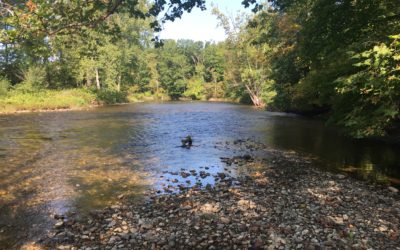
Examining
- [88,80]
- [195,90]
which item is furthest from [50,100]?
[195,90]

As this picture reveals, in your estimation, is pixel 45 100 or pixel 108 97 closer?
pixel 45 100

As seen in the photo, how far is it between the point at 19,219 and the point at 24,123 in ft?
75.9

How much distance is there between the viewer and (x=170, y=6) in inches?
373

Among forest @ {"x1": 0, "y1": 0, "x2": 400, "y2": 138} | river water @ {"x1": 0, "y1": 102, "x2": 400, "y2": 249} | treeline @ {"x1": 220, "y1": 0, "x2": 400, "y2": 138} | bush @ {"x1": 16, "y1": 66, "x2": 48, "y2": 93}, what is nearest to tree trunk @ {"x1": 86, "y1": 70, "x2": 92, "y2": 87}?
forest @ {"x1": 0, "y1": 0, "x2": 400, "y2": 138}

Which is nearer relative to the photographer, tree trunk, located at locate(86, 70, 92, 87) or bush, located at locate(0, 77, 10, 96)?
bush, located at locate(0, 77, 10, 96)

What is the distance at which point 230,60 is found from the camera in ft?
215

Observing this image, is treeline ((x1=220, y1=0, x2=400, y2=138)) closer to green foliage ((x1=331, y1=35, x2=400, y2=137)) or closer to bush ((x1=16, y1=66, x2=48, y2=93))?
green foliage ((x1=331, y1=35, x2=400, y2=137))

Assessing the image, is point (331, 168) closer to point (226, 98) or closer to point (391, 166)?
point (391, 166)

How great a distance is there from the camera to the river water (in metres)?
10.1

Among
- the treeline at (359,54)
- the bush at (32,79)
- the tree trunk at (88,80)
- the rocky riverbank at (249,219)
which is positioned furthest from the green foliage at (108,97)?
the rocky riverbank at (249,219)

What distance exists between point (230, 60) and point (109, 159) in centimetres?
5250

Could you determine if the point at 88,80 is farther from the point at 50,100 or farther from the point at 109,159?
the point at 109,159

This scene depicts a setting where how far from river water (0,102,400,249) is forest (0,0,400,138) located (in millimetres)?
1879

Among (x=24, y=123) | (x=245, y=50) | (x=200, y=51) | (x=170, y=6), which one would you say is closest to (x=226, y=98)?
(x=245, y=50)
